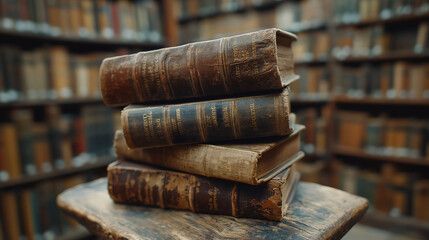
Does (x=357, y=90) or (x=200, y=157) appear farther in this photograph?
(x=357, y=90)

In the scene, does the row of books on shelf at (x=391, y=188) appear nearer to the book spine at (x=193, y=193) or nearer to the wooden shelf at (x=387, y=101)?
the wooden shelf at (x=387, y=101)

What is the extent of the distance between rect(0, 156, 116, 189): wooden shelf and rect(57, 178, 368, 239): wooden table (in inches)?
37.3

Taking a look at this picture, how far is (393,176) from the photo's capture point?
6.24ft

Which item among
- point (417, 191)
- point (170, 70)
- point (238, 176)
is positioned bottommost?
point (417, 191)

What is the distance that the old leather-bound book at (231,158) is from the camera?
0.55m

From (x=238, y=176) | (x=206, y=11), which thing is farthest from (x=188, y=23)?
(x=238, y=176)

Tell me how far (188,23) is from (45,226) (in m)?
1.94

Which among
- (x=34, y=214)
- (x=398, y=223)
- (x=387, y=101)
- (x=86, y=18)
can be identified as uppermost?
(x=86, y=18)

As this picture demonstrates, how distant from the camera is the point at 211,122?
59 centimetres

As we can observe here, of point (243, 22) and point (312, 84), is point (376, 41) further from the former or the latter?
point (243, 22)

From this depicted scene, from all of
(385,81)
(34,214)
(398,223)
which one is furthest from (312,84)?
(34,214)

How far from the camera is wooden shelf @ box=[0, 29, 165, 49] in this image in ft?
4.69

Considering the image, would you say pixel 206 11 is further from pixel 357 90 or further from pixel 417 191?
pixel 417 191

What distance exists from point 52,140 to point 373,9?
7.18 feet
